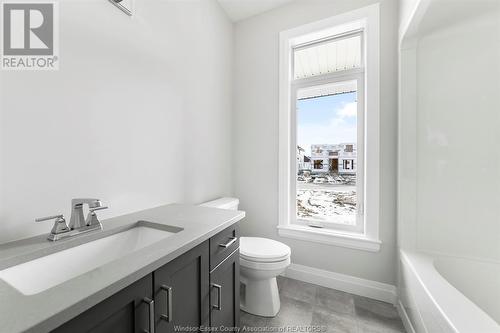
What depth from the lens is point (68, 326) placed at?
462 millimetres

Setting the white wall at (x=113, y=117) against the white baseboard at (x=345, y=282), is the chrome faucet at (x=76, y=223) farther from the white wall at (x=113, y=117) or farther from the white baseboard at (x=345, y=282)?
the white baseboard at (x=345, y=282)

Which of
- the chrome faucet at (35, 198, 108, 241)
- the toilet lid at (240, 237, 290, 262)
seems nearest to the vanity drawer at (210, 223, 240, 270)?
the toilet lid at (240, 237, 290, 262)

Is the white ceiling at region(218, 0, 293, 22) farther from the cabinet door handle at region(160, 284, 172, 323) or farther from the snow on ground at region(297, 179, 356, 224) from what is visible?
the cabinet door handle at region(160, 284, 172, 323)

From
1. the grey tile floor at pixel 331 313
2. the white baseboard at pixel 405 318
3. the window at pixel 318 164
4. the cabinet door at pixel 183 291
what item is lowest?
the grey tile floor at pixel 331 313

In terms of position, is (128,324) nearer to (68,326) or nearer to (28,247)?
(68,326)

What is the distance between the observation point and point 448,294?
3.43ft

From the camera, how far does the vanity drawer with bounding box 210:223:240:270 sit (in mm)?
1006

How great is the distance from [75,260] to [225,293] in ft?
2.29

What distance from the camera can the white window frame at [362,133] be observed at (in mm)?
1720

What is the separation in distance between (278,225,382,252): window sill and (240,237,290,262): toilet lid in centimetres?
39

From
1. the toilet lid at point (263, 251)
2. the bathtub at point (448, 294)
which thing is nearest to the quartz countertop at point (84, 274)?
the toilet lid at point (263, 251)

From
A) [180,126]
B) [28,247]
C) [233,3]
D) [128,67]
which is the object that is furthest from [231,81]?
[28,247]

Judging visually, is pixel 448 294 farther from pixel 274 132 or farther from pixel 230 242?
pixel 274 132

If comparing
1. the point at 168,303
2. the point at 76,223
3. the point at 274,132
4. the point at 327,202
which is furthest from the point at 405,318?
the point at 76,223
